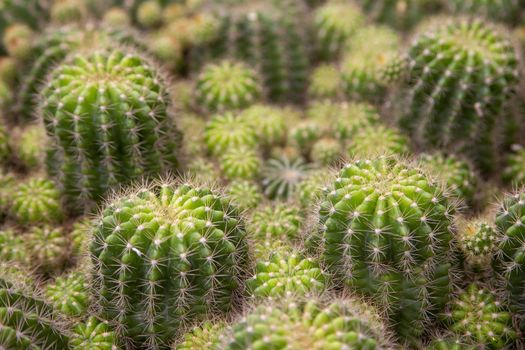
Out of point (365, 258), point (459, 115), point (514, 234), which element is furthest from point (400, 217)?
point (459, 115)

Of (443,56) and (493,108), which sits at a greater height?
(443,56)

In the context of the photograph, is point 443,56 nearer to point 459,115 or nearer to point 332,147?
point 459,115

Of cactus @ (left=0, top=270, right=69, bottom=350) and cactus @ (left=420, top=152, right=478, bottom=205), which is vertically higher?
cactus @ (left=420, top=152, right=478, bottom=205)

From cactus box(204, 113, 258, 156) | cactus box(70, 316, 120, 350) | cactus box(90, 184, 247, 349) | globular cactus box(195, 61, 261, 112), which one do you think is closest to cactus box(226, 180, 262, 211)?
cactus box(204, 113, 258, 156)

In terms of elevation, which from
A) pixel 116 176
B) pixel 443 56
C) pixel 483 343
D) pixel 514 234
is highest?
pixel 443 56

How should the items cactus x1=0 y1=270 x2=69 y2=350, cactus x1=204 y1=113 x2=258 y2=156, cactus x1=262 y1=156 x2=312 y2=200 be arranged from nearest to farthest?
cactus x1=0 y1=270 x2=69 y2=350, cactus x1=262 y1=156 x2=312 y2=200, cactus x1=204 y1=113 x2=258 y2=156

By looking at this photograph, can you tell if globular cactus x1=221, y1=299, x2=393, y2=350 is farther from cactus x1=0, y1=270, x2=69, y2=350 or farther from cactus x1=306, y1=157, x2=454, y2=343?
cactus x1=0, y1=270, x2=69, y2=350

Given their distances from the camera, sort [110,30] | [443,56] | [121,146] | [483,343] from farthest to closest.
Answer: [110,30]
[443,56]
[121,146]
[483,343]

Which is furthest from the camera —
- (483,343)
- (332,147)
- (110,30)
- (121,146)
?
(110,30)

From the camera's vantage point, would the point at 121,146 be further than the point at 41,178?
No
